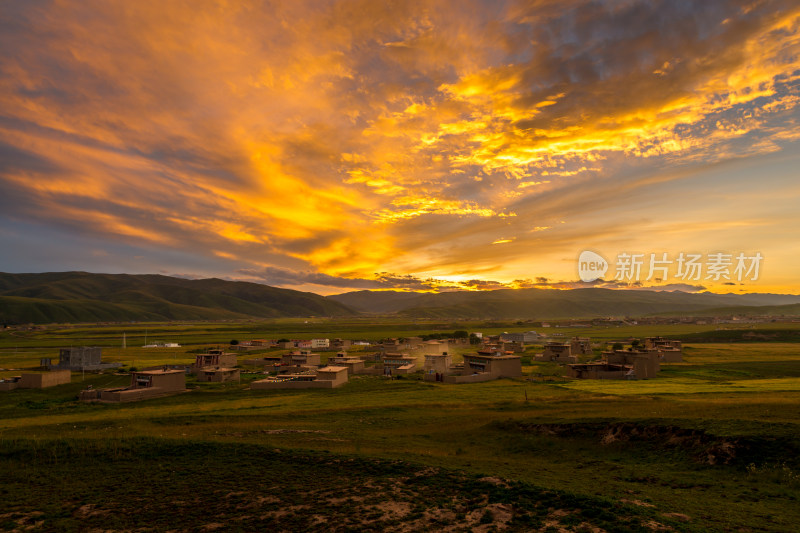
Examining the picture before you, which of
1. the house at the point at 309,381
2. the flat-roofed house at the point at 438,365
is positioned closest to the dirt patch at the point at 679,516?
the house at the point at 309,381

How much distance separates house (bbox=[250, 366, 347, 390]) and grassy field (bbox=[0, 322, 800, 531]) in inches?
1065

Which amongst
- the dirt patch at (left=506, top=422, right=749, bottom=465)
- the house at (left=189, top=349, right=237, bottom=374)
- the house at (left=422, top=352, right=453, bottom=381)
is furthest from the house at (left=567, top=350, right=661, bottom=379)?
the house at (left=189, top=349, right=237, bottom=374)

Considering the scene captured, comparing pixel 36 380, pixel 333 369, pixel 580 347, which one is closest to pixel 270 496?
pixel 333 369

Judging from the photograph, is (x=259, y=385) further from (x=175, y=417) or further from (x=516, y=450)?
(x=516, y=450)

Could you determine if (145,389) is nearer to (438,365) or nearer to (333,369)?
(333,369)

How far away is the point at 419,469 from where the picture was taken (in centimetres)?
2661

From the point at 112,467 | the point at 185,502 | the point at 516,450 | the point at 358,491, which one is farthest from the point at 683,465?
the point at 112,467

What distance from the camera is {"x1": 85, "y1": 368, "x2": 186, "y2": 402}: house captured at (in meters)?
66.7

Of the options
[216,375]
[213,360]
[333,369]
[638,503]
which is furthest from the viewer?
[213,360]

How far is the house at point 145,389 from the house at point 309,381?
45.3 feet

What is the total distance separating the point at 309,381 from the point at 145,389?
28.6 metres

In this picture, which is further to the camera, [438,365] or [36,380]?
[438,365]

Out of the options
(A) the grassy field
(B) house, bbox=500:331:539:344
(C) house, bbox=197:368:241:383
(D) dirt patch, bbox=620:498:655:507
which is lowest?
(B) house, bbox=500:331:539:344

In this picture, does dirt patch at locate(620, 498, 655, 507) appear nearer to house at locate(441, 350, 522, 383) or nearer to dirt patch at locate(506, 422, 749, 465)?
dirt patch at locate(506, 422, 749, 465)
